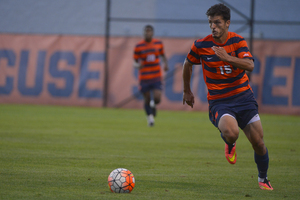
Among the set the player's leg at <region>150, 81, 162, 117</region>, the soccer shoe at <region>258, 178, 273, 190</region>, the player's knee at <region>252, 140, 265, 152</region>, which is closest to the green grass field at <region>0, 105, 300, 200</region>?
the soccer shoe at <region>258, 178, 273, 190</region>

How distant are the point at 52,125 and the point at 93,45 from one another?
286 inches

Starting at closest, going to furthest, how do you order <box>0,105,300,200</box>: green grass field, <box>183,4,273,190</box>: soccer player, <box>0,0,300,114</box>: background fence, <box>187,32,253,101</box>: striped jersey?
<box>0,105,300,200</box>: green grass field → <box>183,4,273,190</box>: soccer player → <box>187,32,253,101</box>: striped jersey → <box>0,0,300,114</box>: background fence

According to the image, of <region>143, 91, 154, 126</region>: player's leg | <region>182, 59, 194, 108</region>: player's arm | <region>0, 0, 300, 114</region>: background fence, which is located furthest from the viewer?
<region>0, 0, 300, 114</region>: background fence

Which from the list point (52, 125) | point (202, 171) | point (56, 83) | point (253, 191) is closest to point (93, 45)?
point (56, 83)

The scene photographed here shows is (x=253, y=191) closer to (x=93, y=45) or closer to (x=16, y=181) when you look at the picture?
(x=16, y=181)

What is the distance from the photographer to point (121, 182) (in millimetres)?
4594

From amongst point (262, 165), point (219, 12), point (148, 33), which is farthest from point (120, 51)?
point (262, 165)

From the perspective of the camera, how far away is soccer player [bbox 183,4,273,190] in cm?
505

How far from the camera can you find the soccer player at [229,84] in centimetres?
505

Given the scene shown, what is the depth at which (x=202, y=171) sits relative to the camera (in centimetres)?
598

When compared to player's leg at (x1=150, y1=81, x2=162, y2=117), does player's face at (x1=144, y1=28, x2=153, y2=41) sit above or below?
above

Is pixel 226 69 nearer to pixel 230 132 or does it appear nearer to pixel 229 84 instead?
pixel 229 84

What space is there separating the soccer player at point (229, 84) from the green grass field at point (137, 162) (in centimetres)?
53

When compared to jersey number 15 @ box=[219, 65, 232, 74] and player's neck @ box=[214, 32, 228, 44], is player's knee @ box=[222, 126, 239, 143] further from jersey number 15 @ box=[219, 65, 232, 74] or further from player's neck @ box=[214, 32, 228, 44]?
player's neck @ box=[214, 32, 228, 44]
